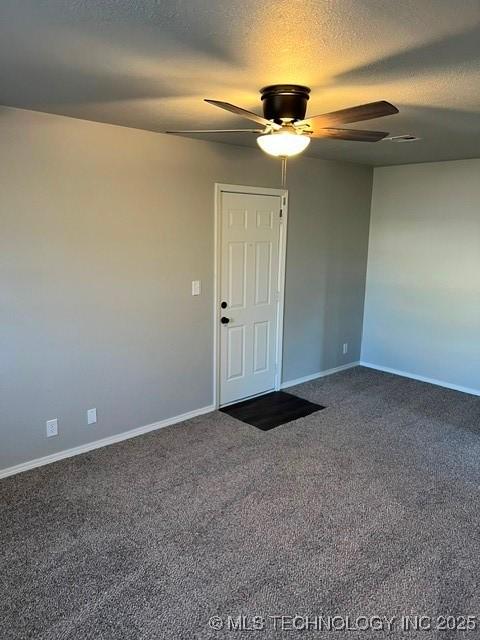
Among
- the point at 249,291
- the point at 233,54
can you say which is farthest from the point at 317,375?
the point at 233,54

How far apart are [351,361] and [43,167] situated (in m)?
4.33

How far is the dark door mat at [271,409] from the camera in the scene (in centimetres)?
446

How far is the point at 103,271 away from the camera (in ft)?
12.1

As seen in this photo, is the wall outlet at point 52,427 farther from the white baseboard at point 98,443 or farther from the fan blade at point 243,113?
the fan blade at point 243,113

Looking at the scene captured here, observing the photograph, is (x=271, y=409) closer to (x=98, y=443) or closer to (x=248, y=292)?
(x=248, y=292)

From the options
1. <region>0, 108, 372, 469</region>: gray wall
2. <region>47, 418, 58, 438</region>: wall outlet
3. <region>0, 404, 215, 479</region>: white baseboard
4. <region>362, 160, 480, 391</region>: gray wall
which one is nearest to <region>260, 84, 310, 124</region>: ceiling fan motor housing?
<region>0, 108, 372, 469</region>: gray wall

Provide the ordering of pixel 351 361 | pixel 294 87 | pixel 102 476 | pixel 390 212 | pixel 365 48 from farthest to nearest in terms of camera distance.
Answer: pixel 351 361, pixel 390 212, pixel 102 476, pixel 294 87, pixel 365 48

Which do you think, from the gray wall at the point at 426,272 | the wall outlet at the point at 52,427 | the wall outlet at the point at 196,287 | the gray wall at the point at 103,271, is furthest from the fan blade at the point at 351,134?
the gray wall at the point at 426,272

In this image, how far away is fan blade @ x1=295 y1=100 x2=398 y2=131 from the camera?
1.98 m

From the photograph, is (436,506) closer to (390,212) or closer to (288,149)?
(288,149)

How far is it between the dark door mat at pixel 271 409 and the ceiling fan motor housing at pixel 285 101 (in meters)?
2.74

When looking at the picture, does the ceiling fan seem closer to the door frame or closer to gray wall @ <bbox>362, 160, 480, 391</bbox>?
the door frame

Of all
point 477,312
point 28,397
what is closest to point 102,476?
point 28,397

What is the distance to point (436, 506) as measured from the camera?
3152 mm
